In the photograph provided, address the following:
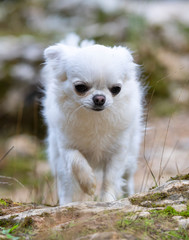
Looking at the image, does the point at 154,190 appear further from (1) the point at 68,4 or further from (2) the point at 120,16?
(1) the point at 68,4

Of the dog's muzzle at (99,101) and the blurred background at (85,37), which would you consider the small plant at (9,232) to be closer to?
the dog's muzzle at (99,101)

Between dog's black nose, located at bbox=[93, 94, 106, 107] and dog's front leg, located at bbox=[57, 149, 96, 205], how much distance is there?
744 millimetres

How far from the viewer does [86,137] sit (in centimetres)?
478

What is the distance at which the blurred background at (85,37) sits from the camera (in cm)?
1090

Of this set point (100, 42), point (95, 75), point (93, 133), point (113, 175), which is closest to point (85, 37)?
point (100, 42)

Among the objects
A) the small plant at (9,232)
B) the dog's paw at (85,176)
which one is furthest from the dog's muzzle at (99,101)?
the small plant at (9,232)

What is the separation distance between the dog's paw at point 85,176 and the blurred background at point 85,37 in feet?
15.5

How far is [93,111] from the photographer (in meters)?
Answer: 4.61

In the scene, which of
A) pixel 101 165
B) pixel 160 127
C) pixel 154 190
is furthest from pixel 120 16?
pixel 154 190

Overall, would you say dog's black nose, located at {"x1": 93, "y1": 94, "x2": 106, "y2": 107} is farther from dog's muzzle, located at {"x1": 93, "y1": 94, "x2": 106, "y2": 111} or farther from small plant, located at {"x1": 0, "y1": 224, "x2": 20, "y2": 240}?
small plant, located at {"x1": 0, "y1": 224, "x2": 20, "y2": 240}

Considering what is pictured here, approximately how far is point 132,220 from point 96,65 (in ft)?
6.12

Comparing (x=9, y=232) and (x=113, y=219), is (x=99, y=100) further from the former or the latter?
(x=9, y=232)

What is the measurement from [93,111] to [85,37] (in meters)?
7.51

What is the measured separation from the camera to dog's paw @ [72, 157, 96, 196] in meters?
4.37
